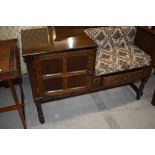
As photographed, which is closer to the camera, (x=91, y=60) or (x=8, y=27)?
(x=91, y=60)

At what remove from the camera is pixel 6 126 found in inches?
83.4

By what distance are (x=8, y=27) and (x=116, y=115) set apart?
6.31 feet

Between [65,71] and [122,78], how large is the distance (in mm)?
775

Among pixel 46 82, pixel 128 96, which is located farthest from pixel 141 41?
pixel 46 82

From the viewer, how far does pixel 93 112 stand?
2365mm

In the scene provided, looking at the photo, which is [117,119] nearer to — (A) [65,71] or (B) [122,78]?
(B) [122,78]

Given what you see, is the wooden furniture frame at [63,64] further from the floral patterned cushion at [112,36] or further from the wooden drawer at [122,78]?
the floral patterned cushion at [112,36]

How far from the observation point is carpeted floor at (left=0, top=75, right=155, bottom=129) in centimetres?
220

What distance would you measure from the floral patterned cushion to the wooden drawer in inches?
19.5

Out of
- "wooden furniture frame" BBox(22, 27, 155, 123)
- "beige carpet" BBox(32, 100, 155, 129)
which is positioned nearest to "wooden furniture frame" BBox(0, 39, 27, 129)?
"wooden furniture frame" BBox(22, 27, 155, 123)

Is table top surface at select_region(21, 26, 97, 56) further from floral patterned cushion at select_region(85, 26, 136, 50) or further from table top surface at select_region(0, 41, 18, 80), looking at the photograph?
floral patterned cushion at select_region(85, 26, 136, 50)

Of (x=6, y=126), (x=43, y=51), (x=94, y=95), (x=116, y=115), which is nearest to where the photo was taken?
(x=43, y=51)

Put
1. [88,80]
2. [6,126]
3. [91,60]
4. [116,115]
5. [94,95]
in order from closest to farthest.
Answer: [91,60] < [88,80] < [6,126] < [116,115] < [94,95]
